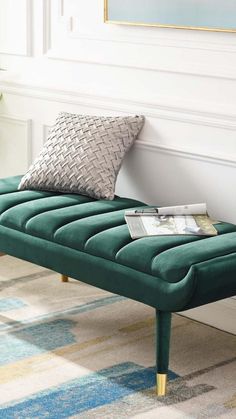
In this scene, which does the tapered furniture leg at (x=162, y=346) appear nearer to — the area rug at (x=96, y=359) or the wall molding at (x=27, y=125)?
the area rug at (x=96, y=359)

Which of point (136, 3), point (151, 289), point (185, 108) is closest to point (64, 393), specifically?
point (151, 289)

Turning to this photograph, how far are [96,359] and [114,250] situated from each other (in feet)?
1.41

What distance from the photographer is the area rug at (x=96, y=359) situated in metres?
2.98

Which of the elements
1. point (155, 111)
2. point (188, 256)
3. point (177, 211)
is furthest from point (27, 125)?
point (188, 256)

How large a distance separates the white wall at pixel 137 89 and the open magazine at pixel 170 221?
0.22 metres

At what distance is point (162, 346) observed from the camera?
9.96ft

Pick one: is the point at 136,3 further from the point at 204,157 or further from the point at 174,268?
the point at 174,268

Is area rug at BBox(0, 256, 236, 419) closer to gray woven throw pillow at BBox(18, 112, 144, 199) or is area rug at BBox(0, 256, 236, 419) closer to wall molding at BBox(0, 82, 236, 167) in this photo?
gray woven throw pillow at BBox(18, 112, 144, 199)

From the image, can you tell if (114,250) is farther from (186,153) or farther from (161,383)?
(186,153)

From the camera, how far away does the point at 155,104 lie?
3893mm

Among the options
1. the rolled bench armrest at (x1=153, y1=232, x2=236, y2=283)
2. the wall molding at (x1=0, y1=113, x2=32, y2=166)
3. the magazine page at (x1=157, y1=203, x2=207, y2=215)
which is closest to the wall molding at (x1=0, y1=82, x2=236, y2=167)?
the wall molding at (x1=0, y1=113, x2=32, y2=166)

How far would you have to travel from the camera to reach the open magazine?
3301 millimetres

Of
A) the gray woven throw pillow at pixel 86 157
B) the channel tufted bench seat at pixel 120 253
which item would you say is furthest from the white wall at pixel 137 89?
the channel tufted bench seat at pixel 120 253

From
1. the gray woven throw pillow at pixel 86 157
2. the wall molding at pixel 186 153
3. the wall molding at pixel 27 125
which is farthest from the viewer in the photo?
the wall molding at pixel 27 125
